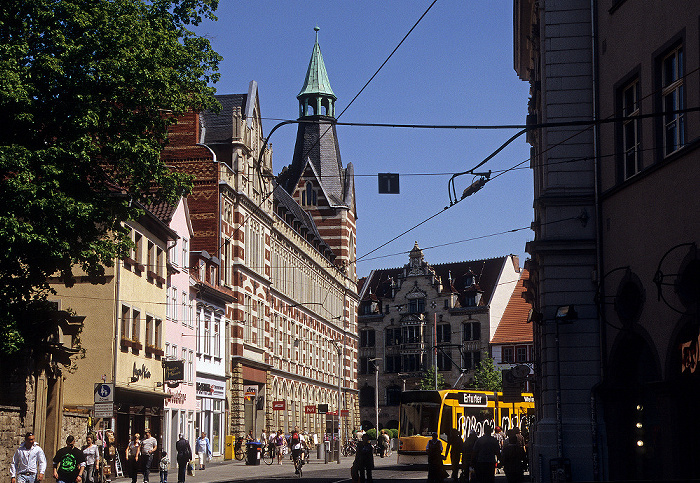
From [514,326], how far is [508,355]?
9.17 feet

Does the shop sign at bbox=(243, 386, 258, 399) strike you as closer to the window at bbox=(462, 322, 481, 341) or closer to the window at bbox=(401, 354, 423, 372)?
the window at bbox=(462, 322, 481, 341)

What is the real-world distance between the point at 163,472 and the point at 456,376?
75278 millimetres

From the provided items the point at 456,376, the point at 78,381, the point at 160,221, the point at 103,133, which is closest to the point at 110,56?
the point at 103,133

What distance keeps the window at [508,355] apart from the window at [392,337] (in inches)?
638

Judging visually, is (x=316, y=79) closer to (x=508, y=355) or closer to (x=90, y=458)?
(x=508, y=355)

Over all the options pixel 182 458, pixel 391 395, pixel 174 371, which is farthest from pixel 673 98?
pixel 391 395

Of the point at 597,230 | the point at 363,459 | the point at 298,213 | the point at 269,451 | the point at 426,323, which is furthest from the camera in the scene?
the point at 426,323

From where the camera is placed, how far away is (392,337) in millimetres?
110625

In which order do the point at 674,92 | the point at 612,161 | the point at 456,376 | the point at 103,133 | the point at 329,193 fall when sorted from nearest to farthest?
1. the point at 674,92
2. the point at 612,161
3. the point at 103,133
4. the point at 329,193
5. the point at 456,376

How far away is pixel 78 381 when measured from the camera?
3606cm

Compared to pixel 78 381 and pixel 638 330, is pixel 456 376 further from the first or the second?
pixel 638 330

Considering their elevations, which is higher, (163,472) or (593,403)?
(593,403)

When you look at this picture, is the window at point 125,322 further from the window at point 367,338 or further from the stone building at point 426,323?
the window at point 367,338

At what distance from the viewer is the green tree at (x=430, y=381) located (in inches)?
3967
